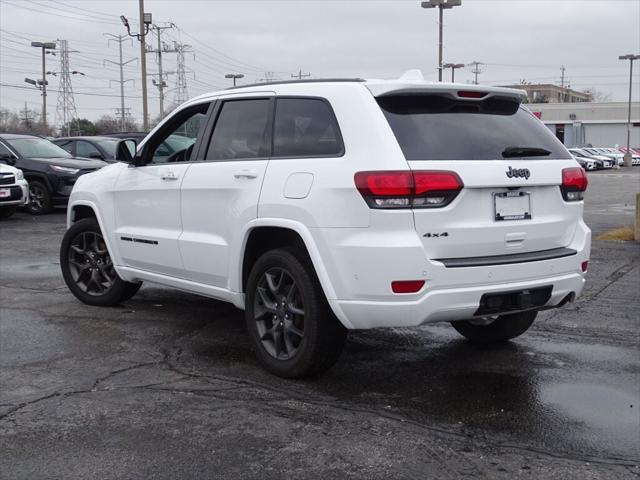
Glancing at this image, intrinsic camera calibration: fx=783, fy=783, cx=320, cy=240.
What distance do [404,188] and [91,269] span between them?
3.96m

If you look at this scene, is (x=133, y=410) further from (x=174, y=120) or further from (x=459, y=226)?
(x=174, y=120)

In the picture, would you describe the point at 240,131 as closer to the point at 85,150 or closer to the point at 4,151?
the point at 4,151

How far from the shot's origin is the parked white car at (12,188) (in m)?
15.2

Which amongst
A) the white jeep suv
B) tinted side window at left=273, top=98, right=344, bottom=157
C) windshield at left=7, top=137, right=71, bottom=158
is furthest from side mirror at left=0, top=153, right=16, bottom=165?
tinted side window at left=273, top=98, right=344, bottom=157

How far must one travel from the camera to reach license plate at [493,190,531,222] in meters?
4.63

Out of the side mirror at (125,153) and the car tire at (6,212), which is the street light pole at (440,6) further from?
the side mirror at (125,153)

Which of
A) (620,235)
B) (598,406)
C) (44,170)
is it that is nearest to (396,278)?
(598,406)

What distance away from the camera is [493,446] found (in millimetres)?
4016

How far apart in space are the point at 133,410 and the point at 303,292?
3.97 feet

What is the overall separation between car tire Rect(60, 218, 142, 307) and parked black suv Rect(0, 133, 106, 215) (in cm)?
943

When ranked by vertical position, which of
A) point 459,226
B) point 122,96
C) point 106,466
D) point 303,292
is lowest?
point 106,466

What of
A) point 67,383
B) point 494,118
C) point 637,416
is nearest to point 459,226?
point 494,118

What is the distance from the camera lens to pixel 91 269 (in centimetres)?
728

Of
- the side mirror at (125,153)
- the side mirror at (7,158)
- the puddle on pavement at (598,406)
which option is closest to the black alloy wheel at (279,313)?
the puddle on pavement at (598,406)
